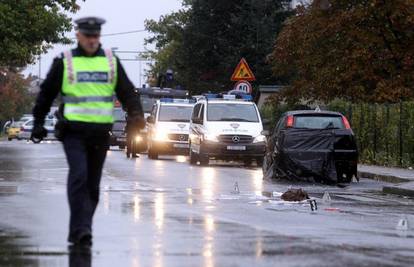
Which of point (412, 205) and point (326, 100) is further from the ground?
point (326, 100)

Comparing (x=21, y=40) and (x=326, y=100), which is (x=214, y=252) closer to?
(x=326, y=100)

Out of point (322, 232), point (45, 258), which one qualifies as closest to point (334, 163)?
point (322, 232)

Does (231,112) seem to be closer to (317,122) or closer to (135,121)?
(317,122)

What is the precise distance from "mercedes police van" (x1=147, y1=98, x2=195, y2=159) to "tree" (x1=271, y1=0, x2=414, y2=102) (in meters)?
5.17

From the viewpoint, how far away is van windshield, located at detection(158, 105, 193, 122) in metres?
34.3

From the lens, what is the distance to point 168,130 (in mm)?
33594

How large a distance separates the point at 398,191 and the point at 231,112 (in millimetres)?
11732

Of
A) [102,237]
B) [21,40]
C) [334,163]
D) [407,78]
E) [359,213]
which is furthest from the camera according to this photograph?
[21,40]

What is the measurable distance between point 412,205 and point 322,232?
18.6 feet

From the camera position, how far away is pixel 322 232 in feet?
35.2

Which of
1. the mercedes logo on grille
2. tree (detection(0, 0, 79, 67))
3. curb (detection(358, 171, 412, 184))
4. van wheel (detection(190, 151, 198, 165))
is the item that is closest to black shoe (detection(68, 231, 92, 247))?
curb (detection(358, 171, 412, 184))

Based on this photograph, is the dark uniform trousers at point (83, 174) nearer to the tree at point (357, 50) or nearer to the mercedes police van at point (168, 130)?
the mercedes police van at point (168, 130)

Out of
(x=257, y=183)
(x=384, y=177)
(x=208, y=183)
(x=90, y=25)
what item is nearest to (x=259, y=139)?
(x=384, y=177)

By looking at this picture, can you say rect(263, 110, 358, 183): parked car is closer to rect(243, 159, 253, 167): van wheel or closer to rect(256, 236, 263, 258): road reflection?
rect(243, 159, 253, 167): van wheel
